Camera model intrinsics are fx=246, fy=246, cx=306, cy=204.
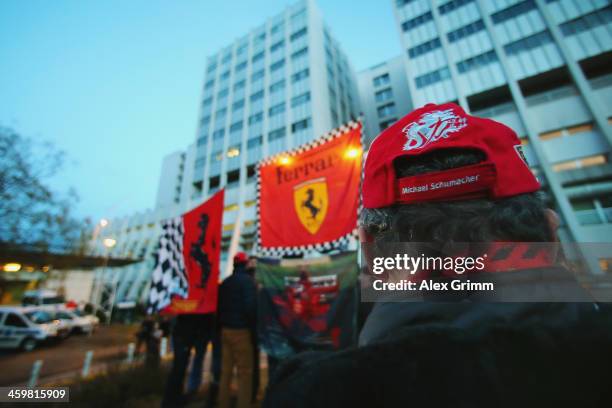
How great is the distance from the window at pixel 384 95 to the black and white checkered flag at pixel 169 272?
2869 cm

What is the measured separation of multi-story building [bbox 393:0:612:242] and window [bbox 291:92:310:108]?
28.7 feet

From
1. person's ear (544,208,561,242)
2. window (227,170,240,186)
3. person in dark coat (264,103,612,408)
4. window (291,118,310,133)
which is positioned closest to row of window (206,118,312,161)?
window (291,118,310,133)

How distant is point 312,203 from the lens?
3777 millimetres

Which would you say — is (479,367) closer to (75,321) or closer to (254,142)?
(75,321)

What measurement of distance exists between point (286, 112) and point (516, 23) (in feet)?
56.4

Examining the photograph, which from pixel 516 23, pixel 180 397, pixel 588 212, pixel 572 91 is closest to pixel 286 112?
pixel 516 23

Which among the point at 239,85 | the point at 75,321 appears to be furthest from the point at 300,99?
the point at 75,321

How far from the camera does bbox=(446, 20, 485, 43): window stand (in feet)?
54.6

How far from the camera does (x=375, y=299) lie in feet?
2.48

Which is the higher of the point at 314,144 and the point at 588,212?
the point at 588,212

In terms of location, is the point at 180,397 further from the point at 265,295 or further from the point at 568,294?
the point at 568,294

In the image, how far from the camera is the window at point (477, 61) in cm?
1591

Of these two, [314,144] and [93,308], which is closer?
[314,144]

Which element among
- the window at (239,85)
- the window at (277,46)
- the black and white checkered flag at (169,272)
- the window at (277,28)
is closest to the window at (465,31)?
the window at (277,46)
